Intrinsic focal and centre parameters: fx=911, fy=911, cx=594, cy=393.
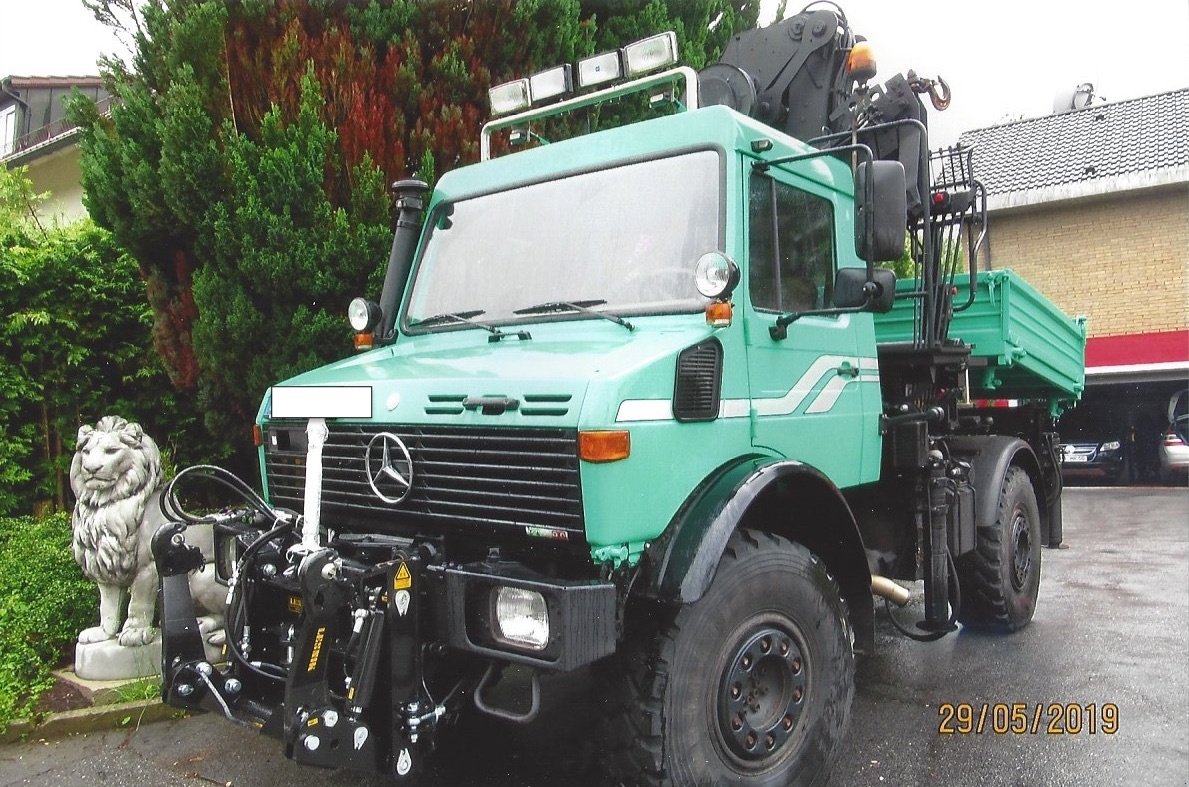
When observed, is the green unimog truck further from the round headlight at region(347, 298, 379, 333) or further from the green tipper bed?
the green tipper bed

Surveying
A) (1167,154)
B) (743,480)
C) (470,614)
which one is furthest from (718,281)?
(1167,154)

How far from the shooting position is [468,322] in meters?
3.74

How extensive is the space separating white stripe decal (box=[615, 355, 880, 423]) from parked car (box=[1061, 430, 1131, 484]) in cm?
1309

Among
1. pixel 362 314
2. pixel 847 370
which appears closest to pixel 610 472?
pixel 847 370

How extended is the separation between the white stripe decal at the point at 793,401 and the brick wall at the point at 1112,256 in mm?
14463

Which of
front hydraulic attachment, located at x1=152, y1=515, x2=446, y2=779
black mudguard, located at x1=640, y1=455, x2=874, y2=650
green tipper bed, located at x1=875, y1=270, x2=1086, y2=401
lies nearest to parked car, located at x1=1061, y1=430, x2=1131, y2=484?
green tipper bed, located at x1=875, y1=270, x2=1086, y2=401

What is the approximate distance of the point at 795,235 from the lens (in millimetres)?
3721

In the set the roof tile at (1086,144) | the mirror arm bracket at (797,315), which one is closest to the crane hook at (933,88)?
the mirror arm bracket at (797,315)

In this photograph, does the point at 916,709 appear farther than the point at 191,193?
No

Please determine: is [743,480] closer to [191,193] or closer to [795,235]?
[795,235]

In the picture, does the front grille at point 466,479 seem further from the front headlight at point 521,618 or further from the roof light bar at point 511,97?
the roof light bar at point 511,97

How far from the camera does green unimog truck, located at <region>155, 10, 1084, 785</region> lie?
2727 mm

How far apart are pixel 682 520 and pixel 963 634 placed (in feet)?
12.0

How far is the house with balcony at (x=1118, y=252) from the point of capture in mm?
15500
